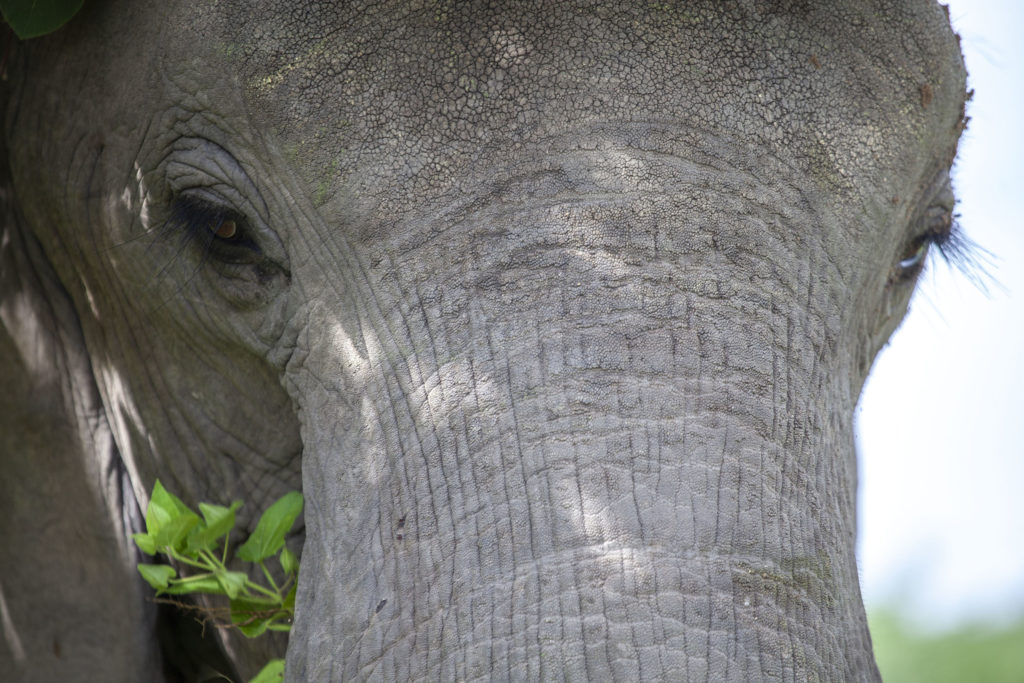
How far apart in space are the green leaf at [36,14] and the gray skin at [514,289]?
15cm

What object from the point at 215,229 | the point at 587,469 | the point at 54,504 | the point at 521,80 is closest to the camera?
the point at 587,469

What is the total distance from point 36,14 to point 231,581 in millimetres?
1386

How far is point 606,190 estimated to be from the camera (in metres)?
2.46

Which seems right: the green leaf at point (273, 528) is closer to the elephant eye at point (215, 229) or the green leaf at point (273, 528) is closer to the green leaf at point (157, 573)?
the green leaf at point (157, 573)

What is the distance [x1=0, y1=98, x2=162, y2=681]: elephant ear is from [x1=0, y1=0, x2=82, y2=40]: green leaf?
0.71 meters

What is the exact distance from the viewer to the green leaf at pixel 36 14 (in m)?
2.82

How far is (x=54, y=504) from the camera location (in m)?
3.53

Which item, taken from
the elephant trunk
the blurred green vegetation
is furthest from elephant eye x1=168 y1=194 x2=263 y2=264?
the blurred green vegetation

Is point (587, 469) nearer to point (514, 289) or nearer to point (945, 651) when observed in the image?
point (514, 289)

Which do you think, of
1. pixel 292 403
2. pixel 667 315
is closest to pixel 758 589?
pixel 667 315

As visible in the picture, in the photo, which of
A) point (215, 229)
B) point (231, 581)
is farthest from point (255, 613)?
point (215, 229)

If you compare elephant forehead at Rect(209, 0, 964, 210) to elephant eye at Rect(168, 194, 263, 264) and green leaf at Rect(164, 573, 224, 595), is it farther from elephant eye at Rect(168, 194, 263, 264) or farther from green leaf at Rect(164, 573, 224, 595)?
green leaf at Rect(164, 573, 224, 595)

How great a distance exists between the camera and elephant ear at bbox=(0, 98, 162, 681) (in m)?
3.48

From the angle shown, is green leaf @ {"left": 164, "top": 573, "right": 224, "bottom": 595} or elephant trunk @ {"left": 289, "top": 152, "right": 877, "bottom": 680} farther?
green leaf @ {"left": 164, "top": 573, "right": 224, "bottom": 595}
